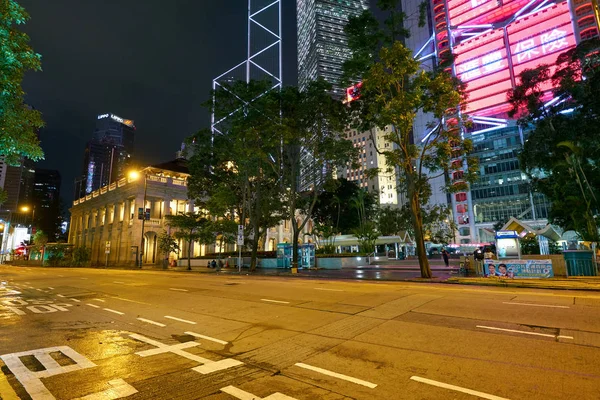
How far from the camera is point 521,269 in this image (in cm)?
1808

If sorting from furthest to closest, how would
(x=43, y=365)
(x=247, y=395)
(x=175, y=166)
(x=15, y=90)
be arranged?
(x=175, y=166) → (x=15, y=90) → (x=43, y=365) → (x=247, y=395)

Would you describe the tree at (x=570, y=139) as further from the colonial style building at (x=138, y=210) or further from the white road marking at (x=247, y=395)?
the colonial style building at (x=138, y=210)

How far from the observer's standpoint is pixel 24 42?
10.1 m

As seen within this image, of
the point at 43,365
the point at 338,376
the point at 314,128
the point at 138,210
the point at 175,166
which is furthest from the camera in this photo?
the point at 175,166

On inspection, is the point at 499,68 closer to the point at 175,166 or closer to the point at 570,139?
the point at 570,139

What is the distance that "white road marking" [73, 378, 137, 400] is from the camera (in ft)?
13.7

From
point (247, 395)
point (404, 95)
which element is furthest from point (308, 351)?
point (404, 95)

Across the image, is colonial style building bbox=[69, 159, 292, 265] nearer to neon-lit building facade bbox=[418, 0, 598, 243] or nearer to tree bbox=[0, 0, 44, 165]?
tree bbox=[0, 0, 44, 165]

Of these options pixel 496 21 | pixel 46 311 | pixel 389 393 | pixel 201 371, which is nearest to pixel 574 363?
pixel 389 393

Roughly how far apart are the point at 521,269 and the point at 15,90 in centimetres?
2291

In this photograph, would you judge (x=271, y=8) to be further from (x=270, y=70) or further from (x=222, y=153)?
(x=222, y=153)

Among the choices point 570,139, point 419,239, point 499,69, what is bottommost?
point 419,239

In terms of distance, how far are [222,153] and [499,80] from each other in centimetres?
7842

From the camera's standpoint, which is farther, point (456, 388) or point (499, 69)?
point (499, 69)
